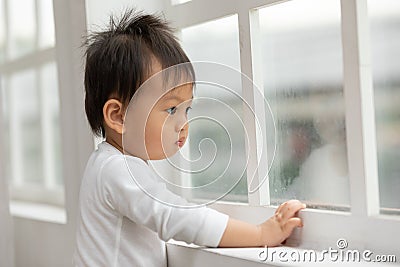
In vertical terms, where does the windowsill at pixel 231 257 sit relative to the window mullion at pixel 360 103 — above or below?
below

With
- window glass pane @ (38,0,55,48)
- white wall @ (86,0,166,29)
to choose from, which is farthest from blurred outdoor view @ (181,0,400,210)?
window glass pane @ (38,0,55,48)

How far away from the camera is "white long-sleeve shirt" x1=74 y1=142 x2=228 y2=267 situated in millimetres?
1298

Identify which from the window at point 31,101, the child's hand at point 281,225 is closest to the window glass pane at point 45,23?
the window at point 31,101

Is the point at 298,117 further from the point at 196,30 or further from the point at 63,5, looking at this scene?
the point at 63,5

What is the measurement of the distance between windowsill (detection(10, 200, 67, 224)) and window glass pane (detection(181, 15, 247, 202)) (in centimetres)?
59

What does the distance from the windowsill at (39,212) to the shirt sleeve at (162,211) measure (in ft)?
2.09

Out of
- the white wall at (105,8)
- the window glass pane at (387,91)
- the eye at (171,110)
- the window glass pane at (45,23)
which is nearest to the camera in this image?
the window glass pane at (387,91)

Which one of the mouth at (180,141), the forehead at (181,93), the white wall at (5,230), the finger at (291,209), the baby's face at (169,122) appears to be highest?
the forehead at (181,93)

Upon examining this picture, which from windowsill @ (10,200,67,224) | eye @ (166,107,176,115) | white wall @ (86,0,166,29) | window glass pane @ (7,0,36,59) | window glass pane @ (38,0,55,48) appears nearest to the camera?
eye @ (166,107,176,115)

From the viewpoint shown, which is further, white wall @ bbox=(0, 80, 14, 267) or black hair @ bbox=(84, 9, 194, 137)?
white wall @ bbox=(0, 80, 14, 267)

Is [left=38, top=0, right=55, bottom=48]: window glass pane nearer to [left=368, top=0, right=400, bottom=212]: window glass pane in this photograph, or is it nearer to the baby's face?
the baby's face

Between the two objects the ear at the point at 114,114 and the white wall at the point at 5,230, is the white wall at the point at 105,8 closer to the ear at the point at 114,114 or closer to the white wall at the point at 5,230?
the ear at the point at 114,114

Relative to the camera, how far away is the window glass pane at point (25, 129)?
2477mm

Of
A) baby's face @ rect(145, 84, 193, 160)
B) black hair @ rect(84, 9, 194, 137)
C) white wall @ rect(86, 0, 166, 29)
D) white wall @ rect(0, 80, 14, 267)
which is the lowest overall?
white wall @ rect(0, 80, 14, 267)
